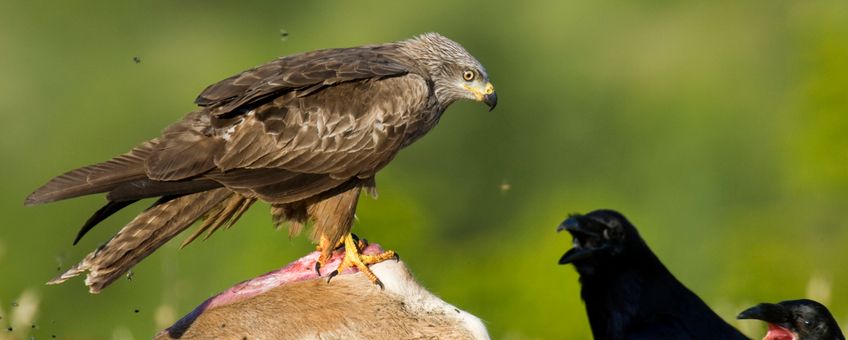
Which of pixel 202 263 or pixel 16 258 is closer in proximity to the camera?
pixel 202 263

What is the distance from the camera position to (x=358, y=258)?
24.3ft

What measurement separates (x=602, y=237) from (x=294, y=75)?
181 cm

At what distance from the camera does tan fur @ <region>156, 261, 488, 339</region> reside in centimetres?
634

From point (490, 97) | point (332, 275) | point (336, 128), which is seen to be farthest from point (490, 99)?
point (332, 275)

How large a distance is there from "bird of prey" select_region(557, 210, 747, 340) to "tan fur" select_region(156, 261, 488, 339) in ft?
4.44

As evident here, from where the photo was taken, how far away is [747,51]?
1876 inches

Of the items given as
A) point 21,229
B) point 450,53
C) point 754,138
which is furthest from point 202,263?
point 450,53

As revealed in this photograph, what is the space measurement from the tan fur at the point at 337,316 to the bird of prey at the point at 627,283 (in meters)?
1.35

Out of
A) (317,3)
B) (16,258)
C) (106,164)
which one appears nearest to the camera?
(106,164)

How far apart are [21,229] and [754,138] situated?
1860cm

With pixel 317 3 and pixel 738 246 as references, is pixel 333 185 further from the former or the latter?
pixel 317 3

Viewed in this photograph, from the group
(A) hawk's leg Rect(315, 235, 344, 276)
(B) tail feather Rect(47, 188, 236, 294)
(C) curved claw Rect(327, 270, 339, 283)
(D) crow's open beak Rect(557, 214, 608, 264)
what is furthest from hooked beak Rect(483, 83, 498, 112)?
A: (C) curved claw Rect(327, 270, 339, 283)

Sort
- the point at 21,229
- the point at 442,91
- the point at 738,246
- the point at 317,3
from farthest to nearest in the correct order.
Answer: the point at 317,3
the point at 21,229
the point at 738,246
the point at 442,91

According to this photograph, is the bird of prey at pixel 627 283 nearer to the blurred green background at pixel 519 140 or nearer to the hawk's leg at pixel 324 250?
the hawk's leg at pixel 324 250
